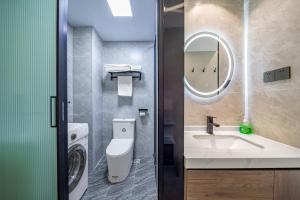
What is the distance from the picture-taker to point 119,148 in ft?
8.07

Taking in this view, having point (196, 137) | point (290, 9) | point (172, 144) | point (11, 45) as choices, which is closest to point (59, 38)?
point (11, 45)

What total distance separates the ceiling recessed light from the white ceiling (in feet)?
0.17

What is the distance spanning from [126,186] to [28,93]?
174cm

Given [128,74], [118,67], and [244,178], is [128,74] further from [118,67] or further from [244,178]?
[244,178]

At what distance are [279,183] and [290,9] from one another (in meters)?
Answer: 1.07

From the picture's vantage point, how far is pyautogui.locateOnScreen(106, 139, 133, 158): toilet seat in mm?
2279

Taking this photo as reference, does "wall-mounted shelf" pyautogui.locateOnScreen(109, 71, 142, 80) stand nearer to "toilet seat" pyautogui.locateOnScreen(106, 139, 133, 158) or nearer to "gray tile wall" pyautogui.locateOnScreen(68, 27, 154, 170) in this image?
"gray tile wall" pyautogui.locateOnScreen(68, 27, 154, 170)

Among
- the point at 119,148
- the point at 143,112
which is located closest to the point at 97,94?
the point at 143,112

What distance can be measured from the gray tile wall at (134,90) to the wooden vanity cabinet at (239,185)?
2367 mm

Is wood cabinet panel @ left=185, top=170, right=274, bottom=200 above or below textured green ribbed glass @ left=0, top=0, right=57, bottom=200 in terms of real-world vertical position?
below

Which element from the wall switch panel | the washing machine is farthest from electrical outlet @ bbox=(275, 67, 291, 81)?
the washing machine

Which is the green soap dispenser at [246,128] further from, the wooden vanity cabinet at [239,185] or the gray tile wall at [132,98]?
the gray tile wall at [132,98]

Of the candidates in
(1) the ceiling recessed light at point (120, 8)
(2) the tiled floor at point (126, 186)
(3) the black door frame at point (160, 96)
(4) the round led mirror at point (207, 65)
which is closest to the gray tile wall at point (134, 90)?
(2) the tiled floor at point (126, 186)

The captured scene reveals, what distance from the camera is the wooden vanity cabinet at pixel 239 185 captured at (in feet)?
2.98
